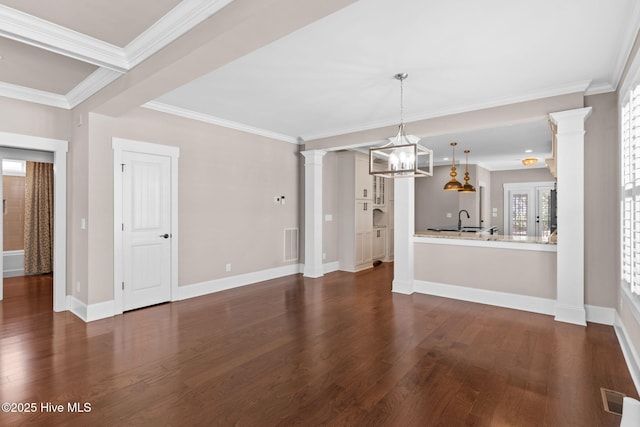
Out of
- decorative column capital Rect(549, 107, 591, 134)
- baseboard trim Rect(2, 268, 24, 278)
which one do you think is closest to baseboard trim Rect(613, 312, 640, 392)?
decorative column capital Rect(549, 107, 591, 134)

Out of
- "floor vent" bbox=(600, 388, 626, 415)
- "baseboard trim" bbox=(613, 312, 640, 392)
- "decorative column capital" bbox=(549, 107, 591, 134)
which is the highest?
"decorative column capital" bbox=(549, 107, 591, 134)

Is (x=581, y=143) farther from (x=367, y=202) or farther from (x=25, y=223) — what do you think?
Answer: (x=25, y=223)

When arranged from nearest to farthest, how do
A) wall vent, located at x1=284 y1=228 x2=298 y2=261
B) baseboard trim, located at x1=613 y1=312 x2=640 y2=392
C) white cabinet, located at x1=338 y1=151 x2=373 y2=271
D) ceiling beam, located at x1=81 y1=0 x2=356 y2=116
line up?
1. ceiling beam, located at x1=81 y1=0 x2=356 y2=116
2. baseboard trim, located at x1=613 y1=312 x2=640 y2=392
3. wall vent, located at x1=284 y1=228 x2=298 y2=261
4. white cabinet, located at x1=338 y1=151 x2=373 y2=271

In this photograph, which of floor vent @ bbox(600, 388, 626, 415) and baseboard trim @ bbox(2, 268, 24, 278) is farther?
baseboard trim @ bbox(2, 268, 24, 278)

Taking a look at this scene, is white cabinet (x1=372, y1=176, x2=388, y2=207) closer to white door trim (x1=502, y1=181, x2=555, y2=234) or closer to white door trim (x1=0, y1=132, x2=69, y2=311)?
white door trim (x1=502, y1=181, x2=555, y2=234)

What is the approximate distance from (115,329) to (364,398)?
2.88 m

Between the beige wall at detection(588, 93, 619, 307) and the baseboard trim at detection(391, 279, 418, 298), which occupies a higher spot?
the beige wall at detection(588, 93, 619, 307)

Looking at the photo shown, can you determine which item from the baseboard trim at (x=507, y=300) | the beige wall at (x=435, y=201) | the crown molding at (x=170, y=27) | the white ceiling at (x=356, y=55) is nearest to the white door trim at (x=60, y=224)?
the white ceiling at (x=356, y=55)

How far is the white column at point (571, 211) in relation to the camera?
382 centimetres

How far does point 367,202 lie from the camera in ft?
24.8

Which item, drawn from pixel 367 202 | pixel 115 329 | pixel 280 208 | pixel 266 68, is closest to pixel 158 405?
pixel 115 329

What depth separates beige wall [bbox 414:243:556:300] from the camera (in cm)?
432

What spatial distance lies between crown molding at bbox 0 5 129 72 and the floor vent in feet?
15.1

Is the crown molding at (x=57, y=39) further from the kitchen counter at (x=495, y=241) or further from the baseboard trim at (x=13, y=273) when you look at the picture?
the baseboard trim at (x=13, y=273)
